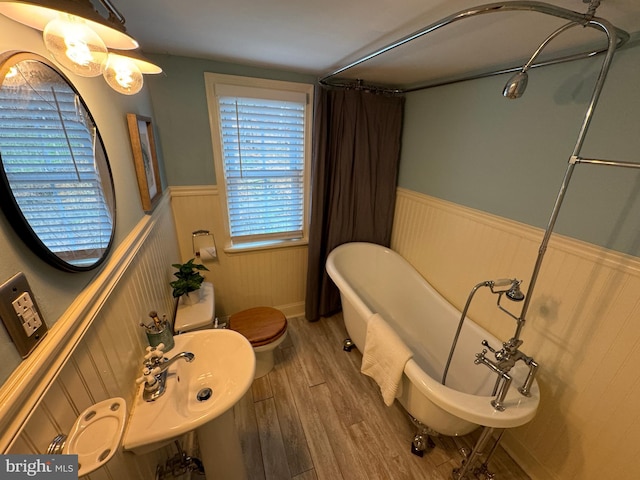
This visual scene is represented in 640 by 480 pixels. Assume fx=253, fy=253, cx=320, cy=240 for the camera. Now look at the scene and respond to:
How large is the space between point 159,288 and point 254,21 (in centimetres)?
140

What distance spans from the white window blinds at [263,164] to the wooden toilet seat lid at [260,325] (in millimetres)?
664

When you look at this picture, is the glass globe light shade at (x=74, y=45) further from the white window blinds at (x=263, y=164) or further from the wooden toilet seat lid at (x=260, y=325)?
the wooden toilet seat lid at (x=260, y=325)

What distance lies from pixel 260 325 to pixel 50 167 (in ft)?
4.80

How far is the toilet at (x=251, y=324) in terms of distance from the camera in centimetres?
158

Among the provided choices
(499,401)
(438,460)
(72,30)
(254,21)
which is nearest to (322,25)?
(254,21)

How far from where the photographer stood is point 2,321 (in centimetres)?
43

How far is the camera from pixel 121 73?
0.77 m

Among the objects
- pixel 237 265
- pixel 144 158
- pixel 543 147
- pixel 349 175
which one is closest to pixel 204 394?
pixel 144 158

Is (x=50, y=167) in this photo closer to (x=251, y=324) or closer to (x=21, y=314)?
(x=21, y=314)

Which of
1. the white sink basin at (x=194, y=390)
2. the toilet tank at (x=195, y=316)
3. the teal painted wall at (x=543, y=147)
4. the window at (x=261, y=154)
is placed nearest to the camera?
the white sink basin at (x=194, y=390)

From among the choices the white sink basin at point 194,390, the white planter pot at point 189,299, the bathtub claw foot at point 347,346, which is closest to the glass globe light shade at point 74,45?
the white sink basin at point 194,390

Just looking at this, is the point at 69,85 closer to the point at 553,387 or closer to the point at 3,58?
the point at 3,58

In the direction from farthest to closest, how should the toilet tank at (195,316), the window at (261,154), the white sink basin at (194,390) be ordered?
the window at (261,154) < the toilet tank at (195,316) < the white sink basin at (194,390)

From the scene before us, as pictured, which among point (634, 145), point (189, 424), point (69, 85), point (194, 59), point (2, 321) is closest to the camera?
point (2, 321)
